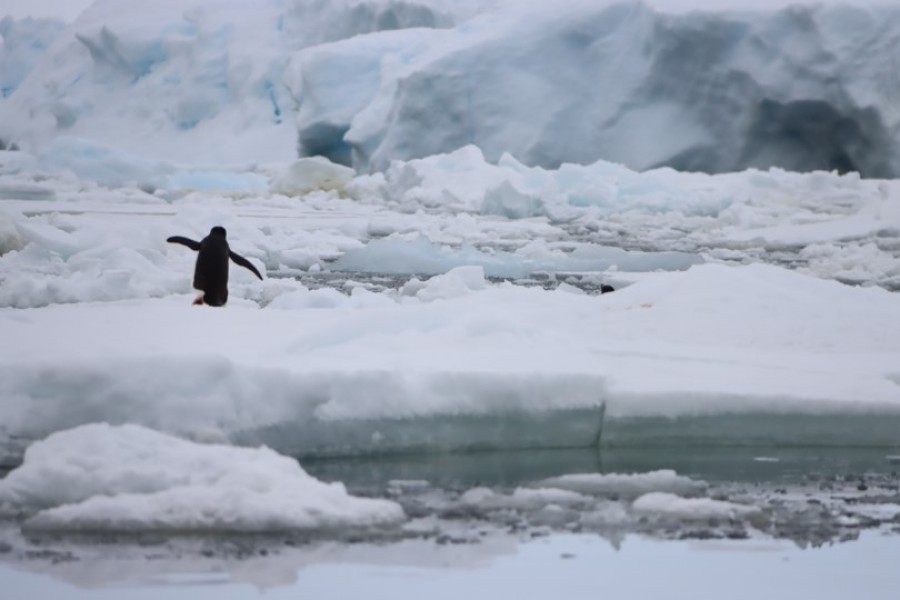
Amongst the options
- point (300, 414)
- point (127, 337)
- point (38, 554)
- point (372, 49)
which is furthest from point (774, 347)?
point (372, 49)

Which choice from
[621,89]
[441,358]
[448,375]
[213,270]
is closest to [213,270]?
[213,270]

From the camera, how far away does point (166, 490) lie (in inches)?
112

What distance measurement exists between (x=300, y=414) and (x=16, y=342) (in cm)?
95

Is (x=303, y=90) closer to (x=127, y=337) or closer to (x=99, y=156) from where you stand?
(x=99, y=156)

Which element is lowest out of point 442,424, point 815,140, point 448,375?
point 442,424

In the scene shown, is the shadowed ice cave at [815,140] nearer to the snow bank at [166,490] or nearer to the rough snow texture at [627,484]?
the rough snow texture at [627,484]

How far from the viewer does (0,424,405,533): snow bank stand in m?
2.75

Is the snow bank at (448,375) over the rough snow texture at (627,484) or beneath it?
over

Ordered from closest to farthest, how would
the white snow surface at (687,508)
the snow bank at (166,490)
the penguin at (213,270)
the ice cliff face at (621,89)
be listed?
the snow bank at (166,490)
the white snow surface at (687,508)
the penguin at (213,270)
the ice cliff face at (621,89)

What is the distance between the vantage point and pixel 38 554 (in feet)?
8.40

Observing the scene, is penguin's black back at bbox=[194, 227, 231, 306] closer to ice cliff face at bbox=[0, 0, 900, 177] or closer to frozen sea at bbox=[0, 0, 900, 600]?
frozen sea at bbox=[0, 0, 900, 600]

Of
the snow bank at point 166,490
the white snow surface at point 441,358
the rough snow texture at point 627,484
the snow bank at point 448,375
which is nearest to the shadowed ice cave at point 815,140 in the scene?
the white snow surface at point 441,358

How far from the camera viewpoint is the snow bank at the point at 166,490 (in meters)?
2.75

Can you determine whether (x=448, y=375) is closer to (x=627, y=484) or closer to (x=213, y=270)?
(x=627, y=484)
